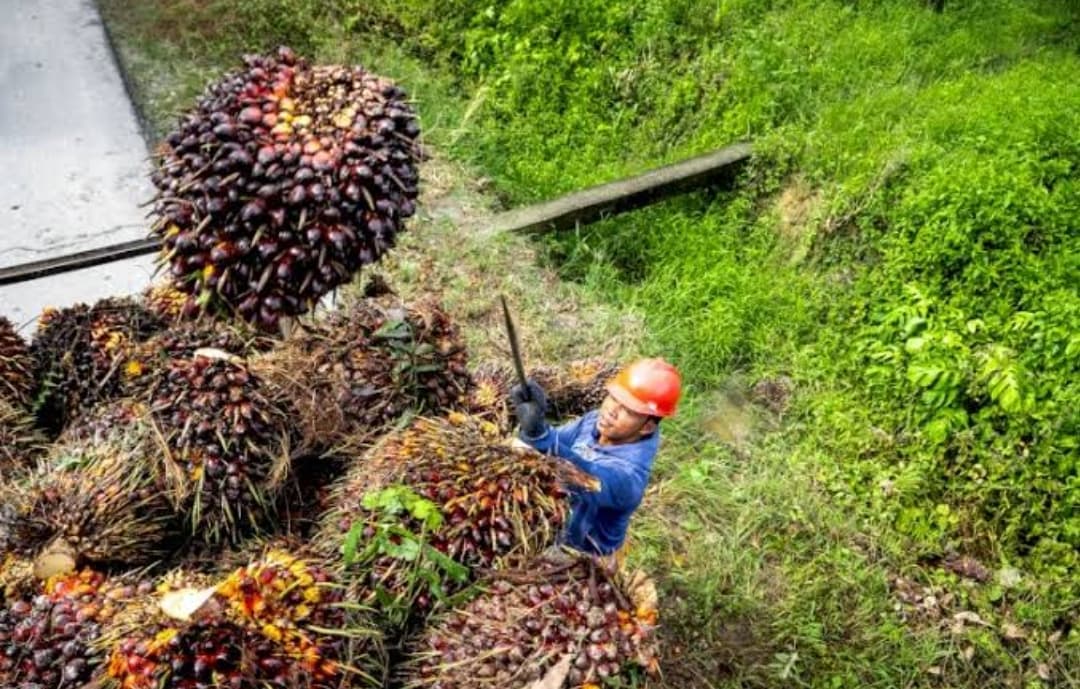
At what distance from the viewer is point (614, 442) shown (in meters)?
2.88

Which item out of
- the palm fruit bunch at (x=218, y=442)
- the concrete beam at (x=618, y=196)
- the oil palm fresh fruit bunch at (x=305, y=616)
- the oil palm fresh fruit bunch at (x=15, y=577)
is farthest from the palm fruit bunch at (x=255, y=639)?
the concrete beam at (x=618, y=196)

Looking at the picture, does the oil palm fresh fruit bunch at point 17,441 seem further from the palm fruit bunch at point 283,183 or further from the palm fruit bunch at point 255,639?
the palm fruit bunch at point 283,183

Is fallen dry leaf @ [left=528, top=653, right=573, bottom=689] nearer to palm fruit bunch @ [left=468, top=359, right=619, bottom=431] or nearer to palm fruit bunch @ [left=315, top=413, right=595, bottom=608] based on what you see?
palm fruit bunch @ [left=315, top=413, right=595, bottom=608]

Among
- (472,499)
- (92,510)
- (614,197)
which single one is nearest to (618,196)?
(614,197)

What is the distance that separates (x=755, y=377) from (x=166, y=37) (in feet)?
14.9

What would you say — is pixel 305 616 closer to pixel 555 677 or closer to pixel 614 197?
pixel 555 677

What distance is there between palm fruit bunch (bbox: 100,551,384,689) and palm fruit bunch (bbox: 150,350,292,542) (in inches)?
11.7

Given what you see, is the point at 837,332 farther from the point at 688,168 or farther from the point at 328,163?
the point at 328,163

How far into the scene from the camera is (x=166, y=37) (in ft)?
21.0

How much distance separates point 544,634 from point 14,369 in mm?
1838

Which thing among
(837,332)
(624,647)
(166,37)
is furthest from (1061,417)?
(166,37)

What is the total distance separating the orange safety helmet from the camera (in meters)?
2.71

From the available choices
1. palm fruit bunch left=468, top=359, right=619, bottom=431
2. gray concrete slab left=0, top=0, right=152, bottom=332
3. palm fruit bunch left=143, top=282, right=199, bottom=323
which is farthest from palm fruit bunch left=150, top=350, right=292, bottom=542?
gray concrete slab left=0, top=0, right=152, bottom=332

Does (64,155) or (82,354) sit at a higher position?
(82,354)
